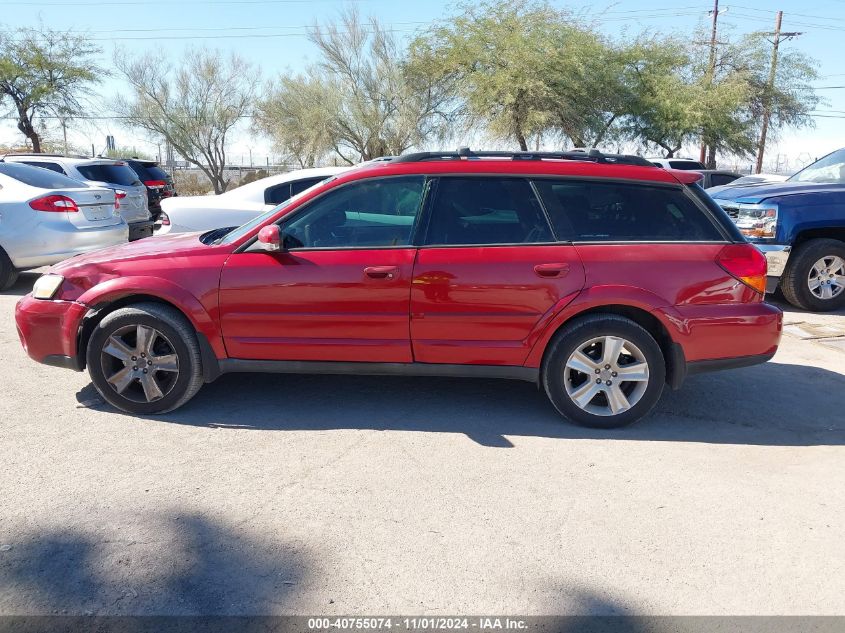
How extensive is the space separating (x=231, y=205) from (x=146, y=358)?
12.4 ft

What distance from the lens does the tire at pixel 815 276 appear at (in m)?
7.70

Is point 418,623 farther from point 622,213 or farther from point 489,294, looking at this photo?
point 622,213

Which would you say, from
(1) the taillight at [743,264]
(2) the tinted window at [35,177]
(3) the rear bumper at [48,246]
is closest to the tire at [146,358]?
(1) the taillight at [743,264]

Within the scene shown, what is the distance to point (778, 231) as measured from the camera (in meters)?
7.59

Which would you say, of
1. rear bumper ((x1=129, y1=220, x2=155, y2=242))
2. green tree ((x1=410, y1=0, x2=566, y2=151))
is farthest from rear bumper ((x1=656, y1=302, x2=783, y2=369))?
green tree ((x1=410, y1=0, x2=566, y2=151))

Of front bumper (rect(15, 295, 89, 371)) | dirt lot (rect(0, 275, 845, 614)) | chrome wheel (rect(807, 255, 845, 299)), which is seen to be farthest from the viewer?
chrome wheel (rect(807, 255, 845, 299))

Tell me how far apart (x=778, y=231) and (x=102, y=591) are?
7.54 meters

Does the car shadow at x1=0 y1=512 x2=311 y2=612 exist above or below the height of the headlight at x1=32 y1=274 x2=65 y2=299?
below

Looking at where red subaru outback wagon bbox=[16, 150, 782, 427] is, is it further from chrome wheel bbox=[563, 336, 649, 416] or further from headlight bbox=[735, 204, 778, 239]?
headlight bbox=[735, 204, 778, 239]

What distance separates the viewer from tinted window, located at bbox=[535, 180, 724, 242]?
168 inches

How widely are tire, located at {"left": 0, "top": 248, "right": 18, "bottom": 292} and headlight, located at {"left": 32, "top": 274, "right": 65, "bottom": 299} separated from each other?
15.1ft

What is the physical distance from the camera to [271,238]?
4.16 metres

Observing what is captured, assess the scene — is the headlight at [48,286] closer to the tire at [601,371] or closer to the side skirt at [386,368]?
the side skirt at [386,368]

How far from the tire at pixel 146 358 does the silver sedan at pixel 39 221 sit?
4.72m
